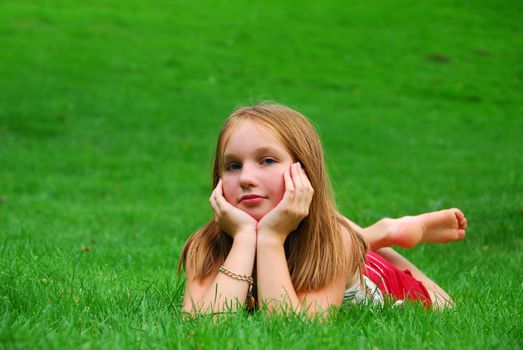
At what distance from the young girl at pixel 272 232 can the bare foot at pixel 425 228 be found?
0.61m

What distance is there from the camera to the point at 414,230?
4.44 m

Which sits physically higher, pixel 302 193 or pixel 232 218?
pixel 302 193

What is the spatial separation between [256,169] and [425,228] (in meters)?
1.44

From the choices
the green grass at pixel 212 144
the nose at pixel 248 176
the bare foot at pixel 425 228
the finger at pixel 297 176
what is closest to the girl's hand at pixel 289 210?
the finger at pixel 297 176

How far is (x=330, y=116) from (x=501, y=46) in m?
11.4

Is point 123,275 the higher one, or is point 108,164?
point 123,275

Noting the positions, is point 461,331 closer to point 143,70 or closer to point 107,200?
point 107,200

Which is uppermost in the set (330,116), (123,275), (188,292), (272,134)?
(272,134)

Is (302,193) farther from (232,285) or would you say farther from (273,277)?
(232,285)

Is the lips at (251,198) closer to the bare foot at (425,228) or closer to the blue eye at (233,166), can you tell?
the blue eye at (233,166)

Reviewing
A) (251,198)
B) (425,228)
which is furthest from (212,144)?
(251,198)

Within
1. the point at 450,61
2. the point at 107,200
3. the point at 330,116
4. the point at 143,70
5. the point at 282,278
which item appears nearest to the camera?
the point at 282,278

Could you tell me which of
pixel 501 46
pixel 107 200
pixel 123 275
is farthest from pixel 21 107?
pixel 501 46

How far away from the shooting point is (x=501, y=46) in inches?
1032
